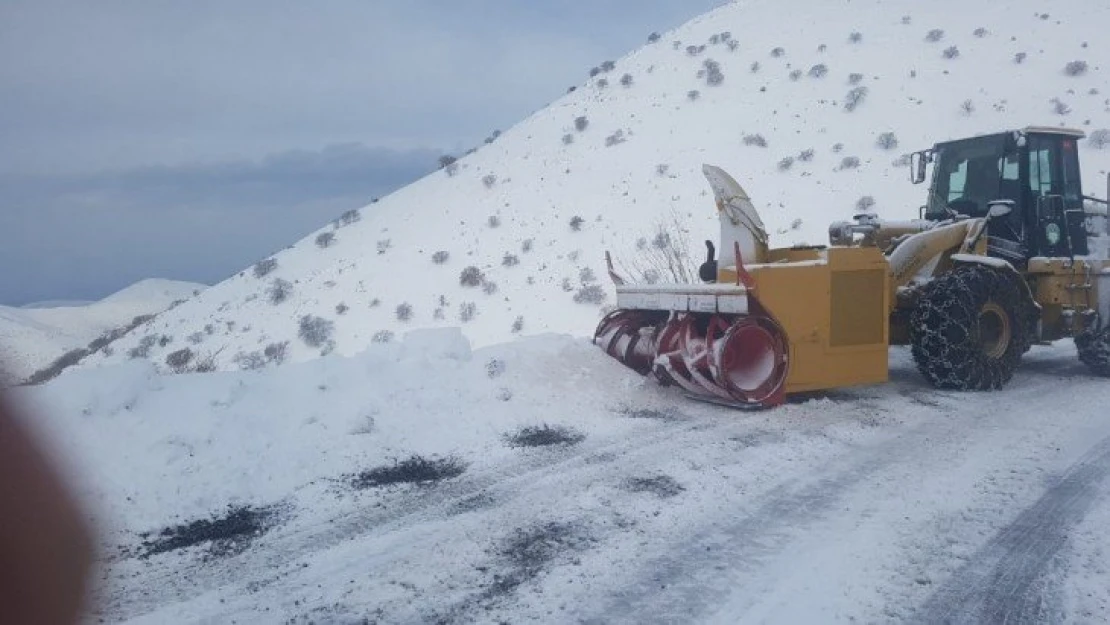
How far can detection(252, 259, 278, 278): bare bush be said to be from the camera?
90.6 ft

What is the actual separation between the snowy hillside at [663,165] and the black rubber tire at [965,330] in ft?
35.3

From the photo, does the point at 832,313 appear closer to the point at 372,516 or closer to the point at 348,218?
the point at 372,516

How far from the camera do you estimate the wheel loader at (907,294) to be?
269 inches

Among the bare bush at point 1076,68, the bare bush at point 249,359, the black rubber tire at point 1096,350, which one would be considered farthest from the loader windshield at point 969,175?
the bare bush at point 1076,68

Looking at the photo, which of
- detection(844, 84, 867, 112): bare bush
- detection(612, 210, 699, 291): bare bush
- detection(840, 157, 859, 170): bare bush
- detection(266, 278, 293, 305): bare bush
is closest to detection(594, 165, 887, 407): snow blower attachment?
detection(612, 210, 699, 291): bare bush

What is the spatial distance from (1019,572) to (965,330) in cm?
452

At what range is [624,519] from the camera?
4137mm

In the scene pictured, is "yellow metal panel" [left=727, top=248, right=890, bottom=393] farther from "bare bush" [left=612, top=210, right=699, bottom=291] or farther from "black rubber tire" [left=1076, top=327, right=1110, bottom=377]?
"bare bush" [left=612, top=210, right=699, bottom=291]

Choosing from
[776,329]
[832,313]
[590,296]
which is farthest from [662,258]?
[776,329]

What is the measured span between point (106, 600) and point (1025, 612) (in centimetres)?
406

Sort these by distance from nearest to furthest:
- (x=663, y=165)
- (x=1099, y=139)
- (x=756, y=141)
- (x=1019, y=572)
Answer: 1. (x=1019, y=572)
2. (x=1099, y=139)
3. (x=663, y=165)
4. (x=756, y=141)

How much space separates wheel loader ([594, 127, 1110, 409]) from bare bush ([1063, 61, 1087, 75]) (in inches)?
945

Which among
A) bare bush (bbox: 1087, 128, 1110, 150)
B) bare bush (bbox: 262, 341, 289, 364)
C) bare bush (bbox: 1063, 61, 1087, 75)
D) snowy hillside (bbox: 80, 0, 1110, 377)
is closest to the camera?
bare bush (bbox: 262, 341, 289, 364)

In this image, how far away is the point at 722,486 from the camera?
4707mm
